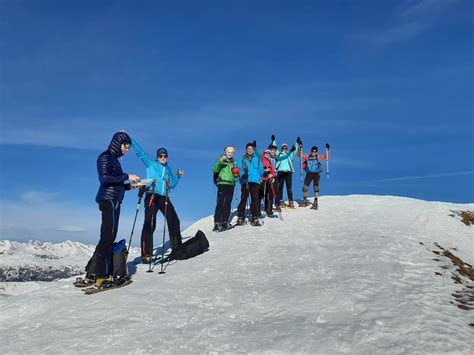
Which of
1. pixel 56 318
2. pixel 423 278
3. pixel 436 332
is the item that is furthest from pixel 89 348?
pixel 423 278

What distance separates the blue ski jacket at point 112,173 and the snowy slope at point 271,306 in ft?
6.67

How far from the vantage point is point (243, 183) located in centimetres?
1460

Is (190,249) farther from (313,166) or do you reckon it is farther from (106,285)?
(313,166)

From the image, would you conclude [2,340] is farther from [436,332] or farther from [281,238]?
[281,238]

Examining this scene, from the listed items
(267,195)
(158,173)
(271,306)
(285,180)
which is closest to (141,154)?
(158,173)

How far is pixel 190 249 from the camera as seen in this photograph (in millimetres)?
10719

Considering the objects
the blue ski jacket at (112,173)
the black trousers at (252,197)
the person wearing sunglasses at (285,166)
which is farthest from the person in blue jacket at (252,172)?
the blue ski jacket at (112,173)

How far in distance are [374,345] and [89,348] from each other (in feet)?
12.6

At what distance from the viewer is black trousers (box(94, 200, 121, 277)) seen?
7.77 m

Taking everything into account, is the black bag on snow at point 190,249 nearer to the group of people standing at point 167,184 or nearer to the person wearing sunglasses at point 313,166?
the group of people standing at point 167,184

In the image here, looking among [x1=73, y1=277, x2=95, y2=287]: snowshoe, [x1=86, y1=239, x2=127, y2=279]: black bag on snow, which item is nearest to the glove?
[x1=86, y1=239, x2=127, y2=279]: black bag on snow

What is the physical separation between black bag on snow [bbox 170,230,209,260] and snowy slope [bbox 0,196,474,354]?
269 millimetres

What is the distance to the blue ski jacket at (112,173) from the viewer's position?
7.74 metres

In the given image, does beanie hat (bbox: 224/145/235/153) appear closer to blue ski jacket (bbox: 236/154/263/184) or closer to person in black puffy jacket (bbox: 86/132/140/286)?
blue ski jacket (bbox: 236/154/263/184)
